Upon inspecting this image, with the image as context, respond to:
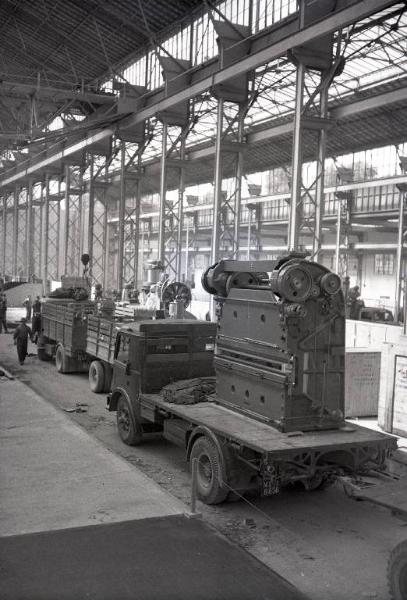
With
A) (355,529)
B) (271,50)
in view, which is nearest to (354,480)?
(355,529)

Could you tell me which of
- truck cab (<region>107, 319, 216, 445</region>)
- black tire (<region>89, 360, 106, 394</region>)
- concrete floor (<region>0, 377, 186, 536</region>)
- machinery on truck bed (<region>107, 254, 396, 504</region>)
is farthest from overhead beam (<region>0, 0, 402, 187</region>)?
concrete floor (<region>0, 377, 186, 536</region>)

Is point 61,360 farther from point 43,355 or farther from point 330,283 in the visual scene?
point 330,283

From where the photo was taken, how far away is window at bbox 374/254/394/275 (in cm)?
4191

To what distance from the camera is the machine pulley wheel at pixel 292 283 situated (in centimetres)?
791

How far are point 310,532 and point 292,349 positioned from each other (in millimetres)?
2292

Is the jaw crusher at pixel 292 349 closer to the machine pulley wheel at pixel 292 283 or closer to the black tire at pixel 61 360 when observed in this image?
the machine pulley wheel at pixel 292 283

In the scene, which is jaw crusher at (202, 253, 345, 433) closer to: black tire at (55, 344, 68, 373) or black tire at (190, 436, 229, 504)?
black tire at (190, 436, 229, 504)

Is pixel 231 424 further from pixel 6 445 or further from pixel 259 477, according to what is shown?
pixel 6 445

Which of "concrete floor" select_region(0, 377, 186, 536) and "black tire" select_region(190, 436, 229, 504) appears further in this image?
"black tire" select_region(190, 436, 229, 504)

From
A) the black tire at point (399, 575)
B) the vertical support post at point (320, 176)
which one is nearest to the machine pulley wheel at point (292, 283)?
the black tire at point (399, 575)

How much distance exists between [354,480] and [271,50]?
1322cm

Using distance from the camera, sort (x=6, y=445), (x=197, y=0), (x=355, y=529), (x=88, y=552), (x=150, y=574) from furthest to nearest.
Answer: (x=197, y=0) → (x=6, y=445) → (x=355, y=529) → (x=88, y=552) → (x=150, y=574)

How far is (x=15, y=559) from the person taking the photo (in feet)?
19.1

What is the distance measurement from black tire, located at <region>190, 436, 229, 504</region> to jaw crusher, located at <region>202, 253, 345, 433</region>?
83cm
